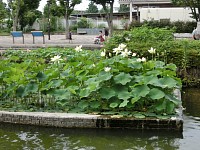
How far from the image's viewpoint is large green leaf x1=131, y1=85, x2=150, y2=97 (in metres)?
7.16

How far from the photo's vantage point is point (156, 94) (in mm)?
7227

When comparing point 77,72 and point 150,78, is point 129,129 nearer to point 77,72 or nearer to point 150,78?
point 150,78

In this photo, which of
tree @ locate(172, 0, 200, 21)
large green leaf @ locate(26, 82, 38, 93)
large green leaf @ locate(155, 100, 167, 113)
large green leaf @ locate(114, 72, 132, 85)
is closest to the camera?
large green leaf @ locate(155, 100, 167, 113)

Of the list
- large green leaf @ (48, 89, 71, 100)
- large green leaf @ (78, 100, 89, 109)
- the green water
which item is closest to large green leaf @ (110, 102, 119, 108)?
the green water

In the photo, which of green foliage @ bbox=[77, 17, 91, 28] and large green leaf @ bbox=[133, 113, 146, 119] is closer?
large green leaf @ bbox=[133, 113, 146, 119]

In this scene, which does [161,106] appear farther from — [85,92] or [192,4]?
[192,4]

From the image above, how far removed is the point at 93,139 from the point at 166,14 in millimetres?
31964

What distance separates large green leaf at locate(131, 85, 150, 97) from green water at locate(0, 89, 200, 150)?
2.02 feet

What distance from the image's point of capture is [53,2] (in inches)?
1430

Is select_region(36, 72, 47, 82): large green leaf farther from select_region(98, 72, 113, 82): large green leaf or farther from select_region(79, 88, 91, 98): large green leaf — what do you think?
select_region(98, 72, 113, 82): large green leaf

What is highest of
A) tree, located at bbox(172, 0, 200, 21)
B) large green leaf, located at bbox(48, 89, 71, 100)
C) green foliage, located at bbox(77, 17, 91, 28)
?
tree, located at bbox(172, 0, 200, 21)

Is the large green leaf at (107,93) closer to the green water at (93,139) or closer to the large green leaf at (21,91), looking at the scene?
the green water at (93,139)

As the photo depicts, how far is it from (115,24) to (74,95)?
4124 centimetres

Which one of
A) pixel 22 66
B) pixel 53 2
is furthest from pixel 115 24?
pixel 22 66
